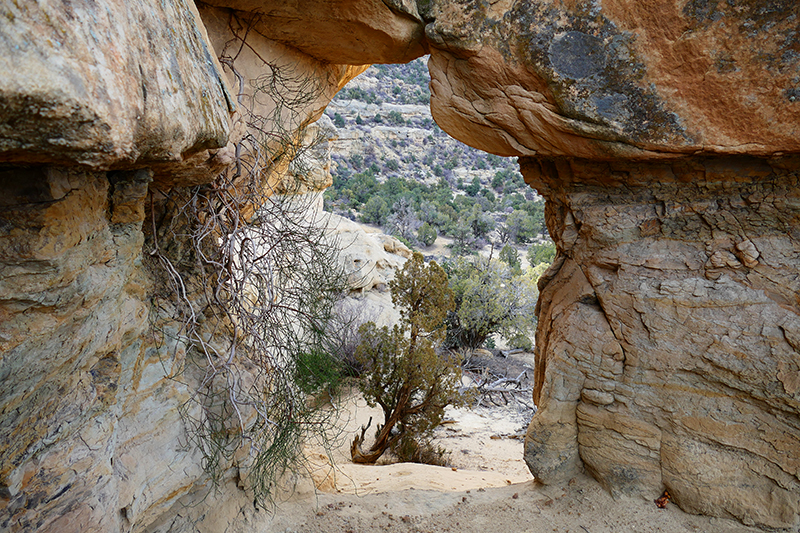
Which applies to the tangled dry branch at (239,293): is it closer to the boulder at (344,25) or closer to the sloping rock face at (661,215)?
the boulder at (344,25)

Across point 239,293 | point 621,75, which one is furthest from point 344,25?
point 239,293

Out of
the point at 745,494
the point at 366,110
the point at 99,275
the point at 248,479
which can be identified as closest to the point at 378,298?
the point at 248,479

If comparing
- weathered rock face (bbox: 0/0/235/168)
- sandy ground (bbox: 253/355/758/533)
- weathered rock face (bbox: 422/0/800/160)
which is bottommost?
sandy ground (bbox: 253/355/758/533)

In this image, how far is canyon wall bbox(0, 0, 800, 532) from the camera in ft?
5.71

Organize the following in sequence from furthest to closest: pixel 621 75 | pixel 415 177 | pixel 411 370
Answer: pixel 415 177
pixel 411 370
pixel 621 75

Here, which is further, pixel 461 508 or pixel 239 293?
pixel 461 508

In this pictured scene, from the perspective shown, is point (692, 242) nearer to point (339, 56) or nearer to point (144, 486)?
point (339, 56)

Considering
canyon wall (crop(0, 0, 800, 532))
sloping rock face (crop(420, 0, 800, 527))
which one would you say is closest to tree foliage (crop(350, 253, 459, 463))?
canyon wall (crop(0, 0, 800, 532))

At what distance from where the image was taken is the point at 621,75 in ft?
9.16

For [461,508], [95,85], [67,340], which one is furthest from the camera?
[461,508]

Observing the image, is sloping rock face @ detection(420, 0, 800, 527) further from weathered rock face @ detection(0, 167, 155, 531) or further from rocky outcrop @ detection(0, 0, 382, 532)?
weathered rock face @ detection(0, 167, 155, 531)

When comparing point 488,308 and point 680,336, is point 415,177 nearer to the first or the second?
point 488,308

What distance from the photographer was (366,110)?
32.0m

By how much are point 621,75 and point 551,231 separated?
5.42 ft
